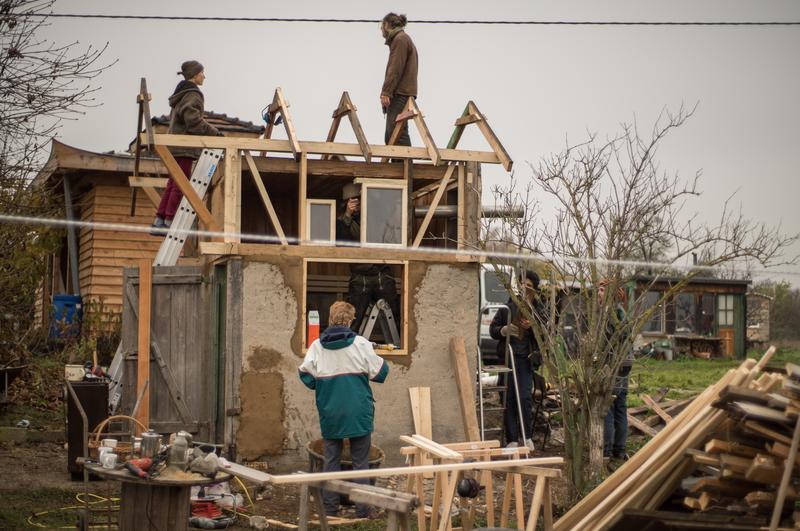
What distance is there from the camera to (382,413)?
43.3 ft

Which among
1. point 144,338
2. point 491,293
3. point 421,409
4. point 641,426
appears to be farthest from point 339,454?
point 491,293

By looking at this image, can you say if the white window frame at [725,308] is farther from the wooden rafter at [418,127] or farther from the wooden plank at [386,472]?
the wooden plank at [386,472]

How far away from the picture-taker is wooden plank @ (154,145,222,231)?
1278cm

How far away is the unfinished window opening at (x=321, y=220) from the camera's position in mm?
13531

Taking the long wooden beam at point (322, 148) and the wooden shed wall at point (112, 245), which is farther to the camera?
the wooden shed wall at point (112, 245)

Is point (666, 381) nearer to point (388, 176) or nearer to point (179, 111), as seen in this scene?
point (388, 176)

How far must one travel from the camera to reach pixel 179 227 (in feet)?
45.6

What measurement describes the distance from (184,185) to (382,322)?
3139 millimetres

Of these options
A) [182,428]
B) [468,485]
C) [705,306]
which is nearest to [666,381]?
[705,306]

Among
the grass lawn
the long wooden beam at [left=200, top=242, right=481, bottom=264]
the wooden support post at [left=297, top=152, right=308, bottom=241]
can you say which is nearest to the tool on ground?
the long wooden beam at [left=200, top=242, right=481, bottom=264]

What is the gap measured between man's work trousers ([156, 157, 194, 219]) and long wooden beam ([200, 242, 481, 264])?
1.35 metres

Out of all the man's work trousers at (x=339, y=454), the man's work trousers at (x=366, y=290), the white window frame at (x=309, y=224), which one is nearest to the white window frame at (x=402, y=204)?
the white window frame at (x=309, y=224)

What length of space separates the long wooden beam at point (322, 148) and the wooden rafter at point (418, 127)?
0.65 ft

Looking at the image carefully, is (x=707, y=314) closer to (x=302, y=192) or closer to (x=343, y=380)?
(x=302, y=192)
